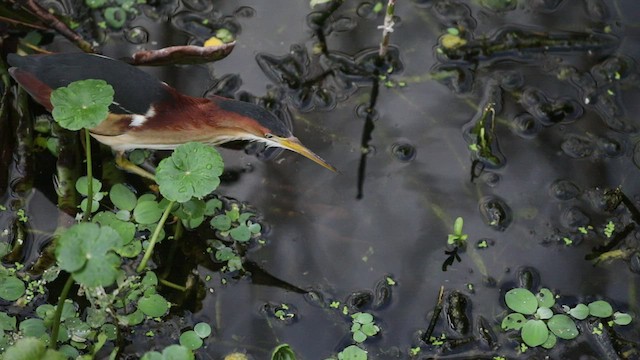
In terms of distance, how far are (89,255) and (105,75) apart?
0.87m

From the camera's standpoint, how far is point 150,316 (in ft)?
10.0

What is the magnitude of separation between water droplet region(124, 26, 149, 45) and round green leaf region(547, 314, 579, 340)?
81.8 inches

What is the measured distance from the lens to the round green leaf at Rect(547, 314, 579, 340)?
308 cm

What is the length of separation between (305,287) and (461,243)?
628mm

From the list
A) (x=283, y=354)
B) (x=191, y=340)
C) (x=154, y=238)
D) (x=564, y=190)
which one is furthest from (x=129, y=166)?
(x=564, y=190)

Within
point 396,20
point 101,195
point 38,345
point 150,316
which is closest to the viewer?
point 38,345

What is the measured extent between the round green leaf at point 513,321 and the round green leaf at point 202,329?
1066 millimetres

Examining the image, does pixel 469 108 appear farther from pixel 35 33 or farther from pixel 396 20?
pixel 35 33

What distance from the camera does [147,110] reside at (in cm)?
315

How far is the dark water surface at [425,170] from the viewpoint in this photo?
3180 mm

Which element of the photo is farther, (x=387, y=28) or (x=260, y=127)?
(x=387, y=28)

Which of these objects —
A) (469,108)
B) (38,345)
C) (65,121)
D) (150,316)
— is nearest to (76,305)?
(150,316)

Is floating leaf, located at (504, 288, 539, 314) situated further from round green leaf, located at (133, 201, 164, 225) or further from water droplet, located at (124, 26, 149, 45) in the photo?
water droplet, located at (124, 26, 149, 45)

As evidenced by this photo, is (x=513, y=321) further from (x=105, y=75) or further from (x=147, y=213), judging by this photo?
(x=105, y=75)
